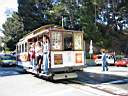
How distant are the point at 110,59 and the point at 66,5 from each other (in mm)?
14349

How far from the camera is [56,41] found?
18969 mm

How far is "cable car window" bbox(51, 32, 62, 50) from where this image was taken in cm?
1883

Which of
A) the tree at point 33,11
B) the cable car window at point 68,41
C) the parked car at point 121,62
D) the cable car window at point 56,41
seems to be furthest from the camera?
the tree at point 33,11

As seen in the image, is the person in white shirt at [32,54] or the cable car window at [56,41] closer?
the cable car window at [56,41]

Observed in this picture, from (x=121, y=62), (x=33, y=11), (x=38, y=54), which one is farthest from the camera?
(x=33, y=11)

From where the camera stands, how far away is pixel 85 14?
170 feet

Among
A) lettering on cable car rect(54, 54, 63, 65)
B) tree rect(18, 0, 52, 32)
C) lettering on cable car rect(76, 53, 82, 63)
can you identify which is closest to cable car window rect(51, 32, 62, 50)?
lettering on cable car rect(54, 54, 63, 65)

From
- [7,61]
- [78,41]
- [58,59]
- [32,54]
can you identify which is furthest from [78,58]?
[7,61]

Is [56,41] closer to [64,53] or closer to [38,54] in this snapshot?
[64,53]

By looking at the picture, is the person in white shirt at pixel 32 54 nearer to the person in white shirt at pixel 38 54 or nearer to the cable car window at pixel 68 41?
the person in white shirt at pixel 38 54

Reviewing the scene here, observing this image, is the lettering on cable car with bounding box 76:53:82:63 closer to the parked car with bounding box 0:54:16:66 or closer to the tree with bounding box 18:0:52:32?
the parked car with bounding box 0:54:16:66

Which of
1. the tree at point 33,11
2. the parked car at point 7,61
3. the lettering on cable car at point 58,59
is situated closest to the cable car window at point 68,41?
the lettering on cable car at point 58,59

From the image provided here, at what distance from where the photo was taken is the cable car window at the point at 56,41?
61.8 ft

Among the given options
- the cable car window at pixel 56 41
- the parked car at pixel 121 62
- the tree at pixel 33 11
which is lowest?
the parked car at pixel 121 62
